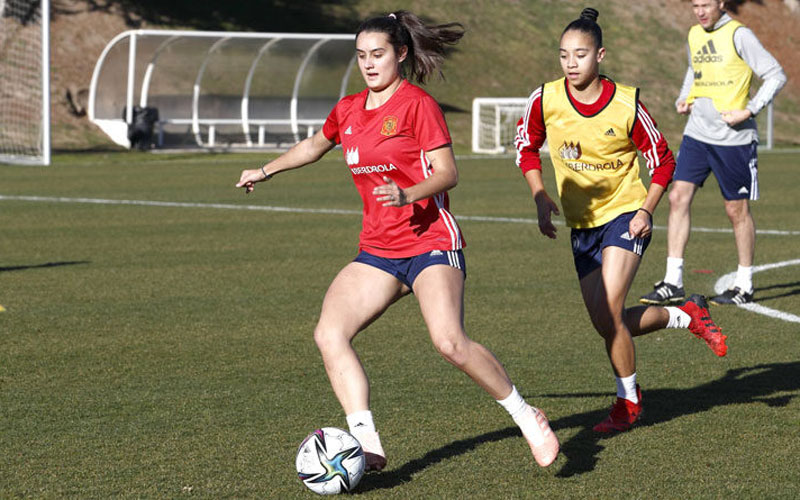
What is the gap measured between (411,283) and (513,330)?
349 cm

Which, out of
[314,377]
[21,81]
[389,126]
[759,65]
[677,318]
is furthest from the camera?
[21,81]

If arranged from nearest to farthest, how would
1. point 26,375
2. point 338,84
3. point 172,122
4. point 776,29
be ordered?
1. point 26,375
2. point 172,122
3. point 338,84
4. point 776,29

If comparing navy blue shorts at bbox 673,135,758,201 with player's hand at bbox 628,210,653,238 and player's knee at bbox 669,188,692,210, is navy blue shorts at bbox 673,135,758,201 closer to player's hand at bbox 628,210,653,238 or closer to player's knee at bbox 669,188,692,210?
player's knee at bbox 669,188,692,210

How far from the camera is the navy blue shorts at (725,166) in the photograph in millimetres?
10297

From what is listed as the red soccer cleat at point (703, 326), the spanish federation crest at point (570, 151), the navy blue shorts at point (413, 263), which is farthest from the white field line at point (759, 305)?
the navy blue shorts at point (413, 263)

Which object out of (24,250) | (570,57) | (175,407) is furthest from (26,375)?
(24,250)

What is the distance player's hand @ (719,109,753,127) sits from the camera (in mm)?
9938

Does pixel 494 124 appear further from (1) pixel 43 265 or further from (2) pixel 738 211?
(2) pixel 738 211

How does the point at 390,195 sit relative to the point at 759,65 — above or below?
below

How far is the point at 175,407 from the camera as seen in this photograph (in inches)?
258

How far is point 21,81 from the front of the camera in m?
32.2

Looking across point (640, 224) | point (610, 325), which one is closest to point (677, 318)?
point (610, 325)

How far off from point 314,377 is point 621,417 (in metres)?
1.96

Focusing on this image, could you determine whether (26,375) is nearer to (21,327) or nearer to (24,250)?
(21,327)
